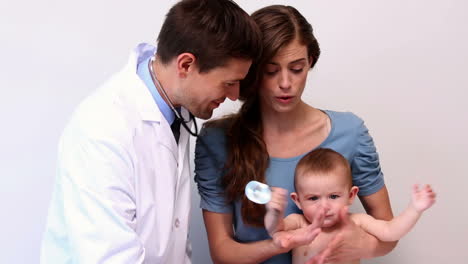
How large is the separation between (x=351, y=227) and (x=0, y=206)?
1387 millimetres

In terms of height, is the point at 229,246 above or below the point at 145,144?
below

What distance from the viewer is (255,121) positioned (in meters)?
2.13

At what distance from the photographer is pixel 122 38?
7.94ft

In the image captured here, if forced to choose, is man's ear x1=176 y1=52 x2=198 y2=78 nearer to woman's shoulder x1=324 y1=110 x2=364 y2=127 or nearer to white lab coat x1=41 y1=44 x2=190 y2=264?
white lab coat x1=41 y1=44 x2=190 y2=264

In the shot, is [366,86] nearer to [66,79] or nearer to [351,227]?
[351,227]

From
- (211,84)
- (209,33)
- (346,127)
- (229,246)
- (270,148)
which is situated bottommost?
(229,246)

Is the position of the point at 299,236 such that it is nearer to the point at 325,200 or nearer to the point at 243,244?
the point at 325,200

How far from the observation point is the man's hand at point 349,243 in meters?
1.85

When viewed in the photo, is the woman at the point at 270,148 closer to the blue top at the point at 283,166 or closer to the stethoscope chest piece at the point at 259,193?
the blue top at the point at 283,166

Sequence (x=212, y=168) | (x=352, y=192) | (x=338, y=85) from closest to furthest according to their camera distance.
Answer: (x=352, y=192)
(x=212, y=168)
(x=338, y=85)

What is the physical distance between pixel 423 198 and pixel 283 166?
1.60 feet

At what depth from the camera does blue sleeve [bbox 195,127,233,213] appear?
6.75 ft

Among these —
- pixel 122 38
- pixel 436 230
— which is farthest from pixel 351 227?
pixel 122 38

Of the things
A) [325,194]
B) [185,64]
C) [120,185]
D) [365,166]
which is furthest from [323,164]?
[120,185]
